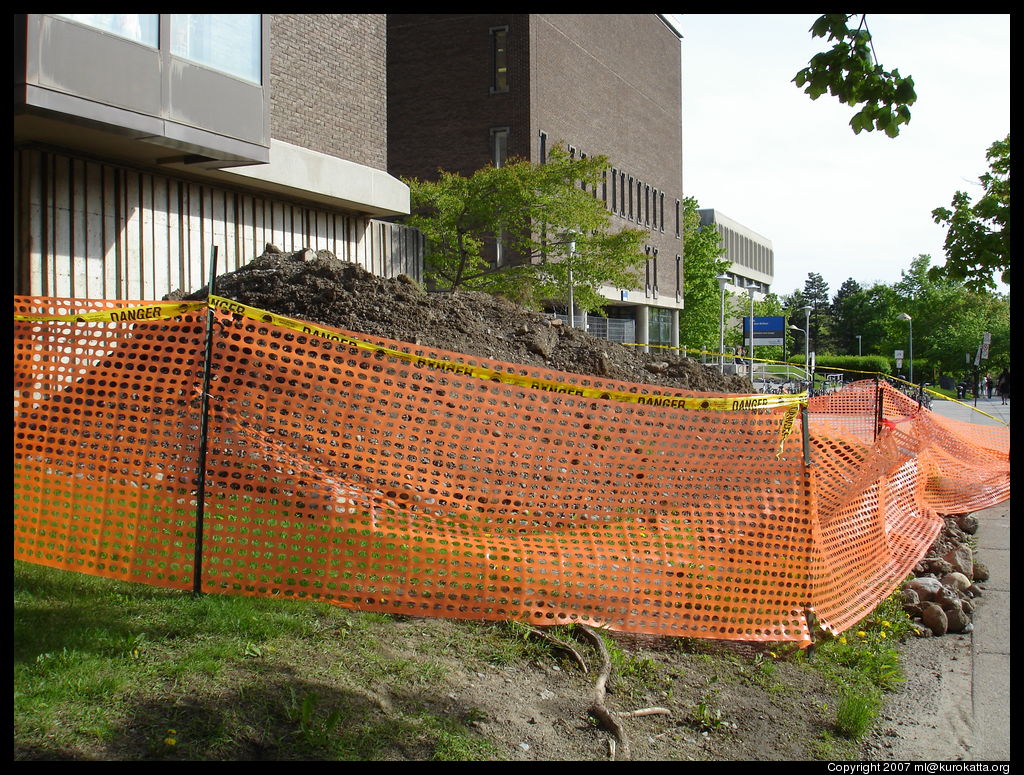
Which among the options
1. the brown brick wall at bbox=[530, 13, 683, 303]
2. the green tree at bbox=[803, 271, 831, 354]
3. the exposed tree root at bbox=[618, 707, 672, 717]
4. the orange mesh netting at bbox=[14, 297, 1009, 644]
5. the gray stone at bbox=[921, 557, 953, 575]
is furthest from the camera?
the green tree at bbox=[803, 271, 831, 354]

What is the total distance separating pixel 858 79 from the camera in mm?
6180

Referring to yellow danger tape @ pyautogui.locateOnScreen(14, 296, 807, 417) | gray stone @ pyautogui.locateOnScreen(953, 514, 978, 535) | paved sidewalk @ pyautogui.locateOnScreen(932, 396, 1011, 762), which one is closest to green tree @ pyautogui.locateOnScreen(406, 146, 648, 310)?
gray stone @ pyautogui.locateOnScreen(953, 514, 978, 535)

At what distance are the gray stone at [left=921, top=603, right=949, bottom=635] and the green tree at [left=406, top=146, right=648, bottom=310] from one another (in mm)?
19016

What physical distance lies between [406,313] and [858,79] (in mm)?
6323

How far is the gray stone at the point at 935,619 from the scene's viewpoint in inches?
241

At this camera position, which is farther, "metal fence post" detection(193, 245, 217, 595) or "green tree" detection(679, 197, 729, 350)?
"green tree" detection(679, 197, 729, 350)

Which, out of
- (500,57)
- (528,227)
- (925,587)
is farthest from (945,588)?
(500,57)

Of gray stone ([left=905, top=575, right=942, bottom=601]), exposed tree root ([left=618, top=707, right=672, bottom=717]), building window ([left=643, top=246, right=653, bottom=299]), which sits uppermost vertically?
building window ([left=643, top=246, right=653, bottom=299])

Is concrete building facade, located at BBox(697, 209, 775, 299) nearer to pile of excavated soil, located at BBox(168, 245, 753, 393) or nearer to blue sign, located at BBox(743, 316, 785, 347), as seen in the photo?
blue sign, located at BBox(743, 316, 785, 347)

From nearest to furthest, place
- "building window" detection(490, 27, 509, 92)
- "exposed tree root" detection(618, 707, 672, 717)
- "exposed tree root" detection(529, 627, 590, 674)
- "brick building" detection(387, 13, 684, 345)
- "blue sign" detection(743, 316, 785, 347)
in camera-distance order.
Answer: "exposed tree root" detection(618, 707, 672, 717) < "exposed tree root" detection(529, 627, 590, 674) < "brick building" detection(387, 13, 684, 345) < "building window" detection(490, 27, 509, 92) < "blue sign" detection(743, 316, 785, 347)

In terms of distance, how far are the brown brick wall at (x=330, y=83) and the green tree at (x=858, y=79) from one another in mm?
12040

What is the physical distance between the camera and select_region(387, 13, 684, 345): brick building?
37625 mm

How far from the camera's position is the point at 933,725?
459 cm

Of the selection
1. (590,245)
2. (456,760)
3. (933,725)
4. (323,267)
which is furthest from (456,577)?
(590,245)
